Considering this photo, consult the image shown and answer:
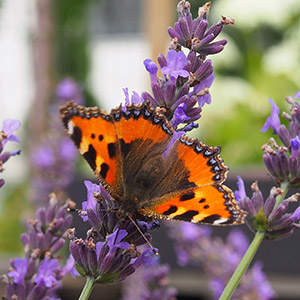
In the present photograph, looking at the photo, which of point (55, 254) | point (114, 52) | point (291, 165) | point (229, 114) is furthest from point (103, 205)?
point (114, 52)

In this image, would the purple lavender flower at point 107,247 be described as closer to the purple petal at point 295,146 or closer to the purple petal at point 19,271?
the purple petal at point 19,271

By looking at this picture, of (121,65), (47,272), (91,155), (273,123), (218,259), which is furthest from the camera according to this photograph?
(121,65)

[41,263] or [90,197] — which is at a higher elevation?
[90,197]

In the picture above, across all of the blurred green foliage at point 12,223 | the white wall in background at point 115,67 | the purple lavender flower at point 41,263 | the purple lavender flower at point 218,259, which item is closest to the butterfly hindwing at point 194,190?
the purple lavender flower at point 41,263

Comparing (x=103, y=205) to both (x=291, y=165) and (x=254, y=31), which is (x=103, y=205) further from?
(x=254, y=31)

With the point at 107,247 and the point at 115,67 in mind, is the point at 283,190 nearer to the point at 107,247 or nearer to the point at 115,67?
the point at 107,247

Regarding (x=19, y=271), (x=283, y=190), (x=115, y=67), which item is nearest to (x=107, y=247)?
(x=19, y=271)
